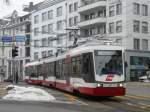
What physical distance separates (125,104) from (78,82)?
13.1 feet

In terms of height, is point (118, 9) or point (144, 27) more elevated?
point (118, 9)

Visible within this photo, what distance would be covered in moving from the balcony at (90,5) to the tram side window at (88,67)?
49.7 m

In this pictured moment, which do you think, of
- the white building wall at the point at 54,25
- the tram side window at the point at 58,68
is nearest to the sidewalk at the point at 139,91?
the tram side window at the point at 58,68

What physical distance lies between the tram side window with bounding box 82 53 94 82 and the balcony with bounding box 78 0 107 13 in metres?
49.7

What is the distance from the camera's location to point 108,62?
23.7 m

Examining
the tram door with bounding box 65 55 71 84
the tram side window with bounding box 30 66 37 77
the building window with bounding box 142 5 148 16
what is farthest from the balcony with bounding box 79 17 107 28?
the tram door with bounding box 65 55 71 84

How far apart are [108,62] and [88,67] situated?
1.13m

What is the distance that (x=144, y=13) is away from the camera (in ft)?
240

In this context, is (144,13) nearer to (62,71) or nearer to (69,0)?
(69,0)

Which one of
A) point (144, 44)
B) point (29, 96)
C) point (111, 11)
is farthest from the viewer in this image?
point (144, 44)

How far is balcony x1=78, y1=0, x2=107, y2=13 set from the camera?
7386 centimetres

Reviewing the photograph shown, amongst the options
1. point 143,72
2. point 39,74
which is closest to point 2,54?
point 143,72

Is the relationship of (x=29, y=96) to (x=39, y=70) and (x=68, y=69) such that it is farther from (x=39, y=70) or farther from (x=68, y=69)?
(x=39, y=70)

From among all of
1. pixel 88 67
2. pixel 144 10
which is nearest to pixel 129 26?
pixel 144 10
